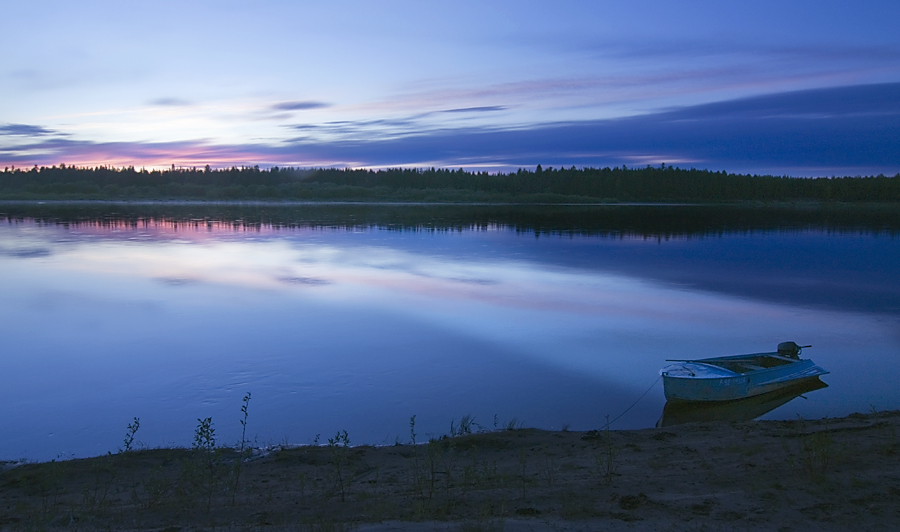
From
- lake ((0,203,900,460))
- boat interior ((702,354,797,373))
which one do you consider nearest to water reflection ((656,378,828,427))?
lake ((0,203,900,460))

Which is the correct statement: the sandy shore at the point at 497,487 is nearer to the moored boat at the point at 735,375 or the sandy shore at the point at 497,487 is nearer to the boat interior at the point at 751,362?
the moored boat at the point at 735,375

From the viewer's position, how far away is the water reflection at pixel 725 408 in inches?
330

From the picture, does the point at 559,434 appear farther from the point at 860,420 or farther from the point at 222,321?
the point at 222,321

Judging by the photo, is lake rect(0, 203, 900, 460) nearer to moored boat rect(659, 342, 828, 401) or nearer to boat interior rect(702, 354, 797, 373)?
moored boat rect(659, 342, 828, 401)

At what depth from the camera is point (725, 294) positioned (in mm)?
17828

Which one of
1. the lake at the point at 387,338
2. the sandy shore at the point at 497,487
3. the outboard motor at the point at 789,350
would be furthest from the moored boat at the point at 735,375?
the sandy shore at the point at 497,487

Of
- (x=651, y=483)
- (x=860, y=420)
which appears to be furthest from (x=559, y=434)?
(x=860, y=420)

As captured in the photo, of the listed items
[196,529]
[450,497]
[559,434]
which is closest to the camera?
[196,529]

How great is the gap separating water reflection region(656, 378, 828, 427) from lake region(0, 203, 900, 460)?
7.6 inches

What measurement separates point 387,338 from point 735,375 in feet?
19.1

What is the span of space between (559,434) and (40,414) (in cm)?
611

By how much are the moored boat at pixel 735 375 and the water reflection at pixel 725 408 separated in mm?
75

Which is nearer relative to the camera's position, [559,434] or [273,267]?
[559,434]

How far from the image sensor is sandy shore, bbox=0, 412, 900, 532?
4.59m
